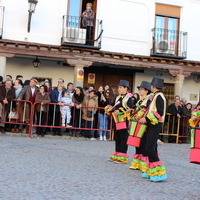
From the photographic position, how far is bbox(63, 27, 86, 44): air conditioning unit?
653 inches

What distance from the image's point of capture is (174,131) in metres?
14.2

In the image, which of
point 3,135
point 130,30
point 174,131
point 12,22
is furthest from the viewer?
point 130,30

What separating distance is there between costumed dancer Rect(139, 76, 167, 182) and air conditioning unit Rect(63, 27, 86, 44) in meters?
10.4

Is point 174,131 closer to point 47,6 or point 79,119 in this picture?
point 79,119

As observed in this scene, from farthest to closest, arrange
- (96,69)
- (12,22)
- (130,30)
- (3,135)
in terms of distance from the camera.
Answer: (96,69)
(130,30)
(12,22)
(3,135)

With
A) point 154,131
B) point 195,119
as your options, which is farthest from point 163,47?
point 195,119

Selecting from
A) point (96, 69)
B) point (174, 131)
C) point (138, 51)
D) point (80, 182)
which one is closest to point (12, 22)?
point (96, 69)

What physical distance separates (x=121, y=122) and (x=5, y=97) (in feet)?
17.5

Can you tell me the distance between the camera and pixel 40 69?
18281mm

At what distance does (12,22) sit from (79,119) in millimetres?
6555

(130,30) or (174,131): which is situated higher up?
(130,30)

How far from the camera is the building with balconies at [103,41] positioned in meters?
16.4

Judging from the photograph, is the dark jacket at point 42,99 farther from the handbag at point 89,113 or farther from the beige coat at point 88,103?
the handbag at point 89,113

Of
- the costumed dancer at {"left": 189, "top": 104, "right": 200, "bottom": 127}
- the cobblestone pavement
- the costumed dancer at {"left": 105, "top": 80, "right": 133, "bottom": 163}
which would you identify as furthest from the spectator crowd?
the costumed dancer at {"left": 189, "top": 104, "right": 200, "bottom": 127}
